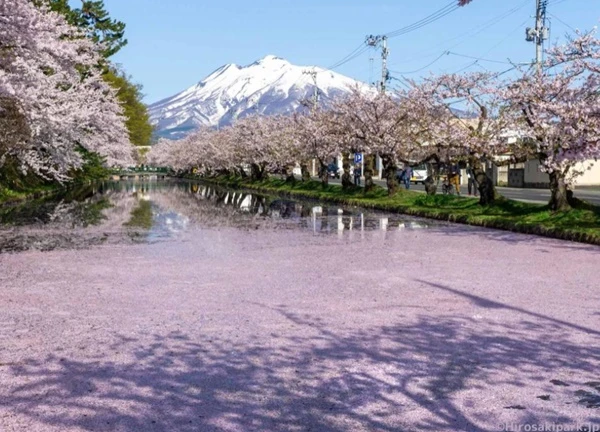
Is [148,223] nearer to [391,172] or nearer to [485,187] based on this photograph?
[485,187]

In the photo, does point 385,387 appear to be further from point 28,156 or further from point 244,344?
point 28,156

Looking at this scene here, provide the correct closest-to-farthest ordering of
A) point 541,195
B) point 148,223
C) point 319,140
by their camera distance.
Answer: point 148,223, point 541,195, point 319,140

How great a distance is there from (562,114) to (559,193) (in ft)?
12.2

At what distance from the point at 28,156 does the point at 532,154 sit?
67.6 ft

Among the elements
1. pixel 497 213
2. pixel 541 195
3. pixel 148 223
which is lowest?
pixel 148 223

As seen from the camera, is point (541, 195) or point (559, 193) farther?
point (541, 195)

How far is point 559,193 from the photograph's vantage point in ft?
69.6

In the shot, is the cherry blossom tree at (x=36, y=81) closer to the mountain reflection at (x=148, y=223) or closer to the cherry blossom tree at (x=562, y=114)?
the mountain reflection at (x=148, y=223)

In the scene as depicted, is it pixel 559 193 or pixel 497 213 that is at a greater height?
pixel 559 193

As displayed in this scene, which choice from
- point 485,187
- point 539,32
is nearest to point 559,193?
point 485,187

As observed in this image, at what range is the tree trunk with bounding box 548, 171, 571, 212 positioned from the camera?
21125mm

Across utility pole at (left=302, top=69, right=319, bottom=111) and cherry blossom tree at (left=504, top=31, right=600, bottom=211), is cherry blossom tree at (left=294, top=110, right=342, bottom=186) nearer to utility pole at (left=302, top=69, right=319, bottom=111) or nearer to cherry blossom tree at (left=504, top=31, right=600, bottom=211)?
utility pole at (left=302, top=69, right=319, bottom=111)

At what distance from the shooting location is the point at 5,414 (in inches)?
206

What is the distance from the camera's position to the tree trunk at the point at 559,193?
69.3 feet
